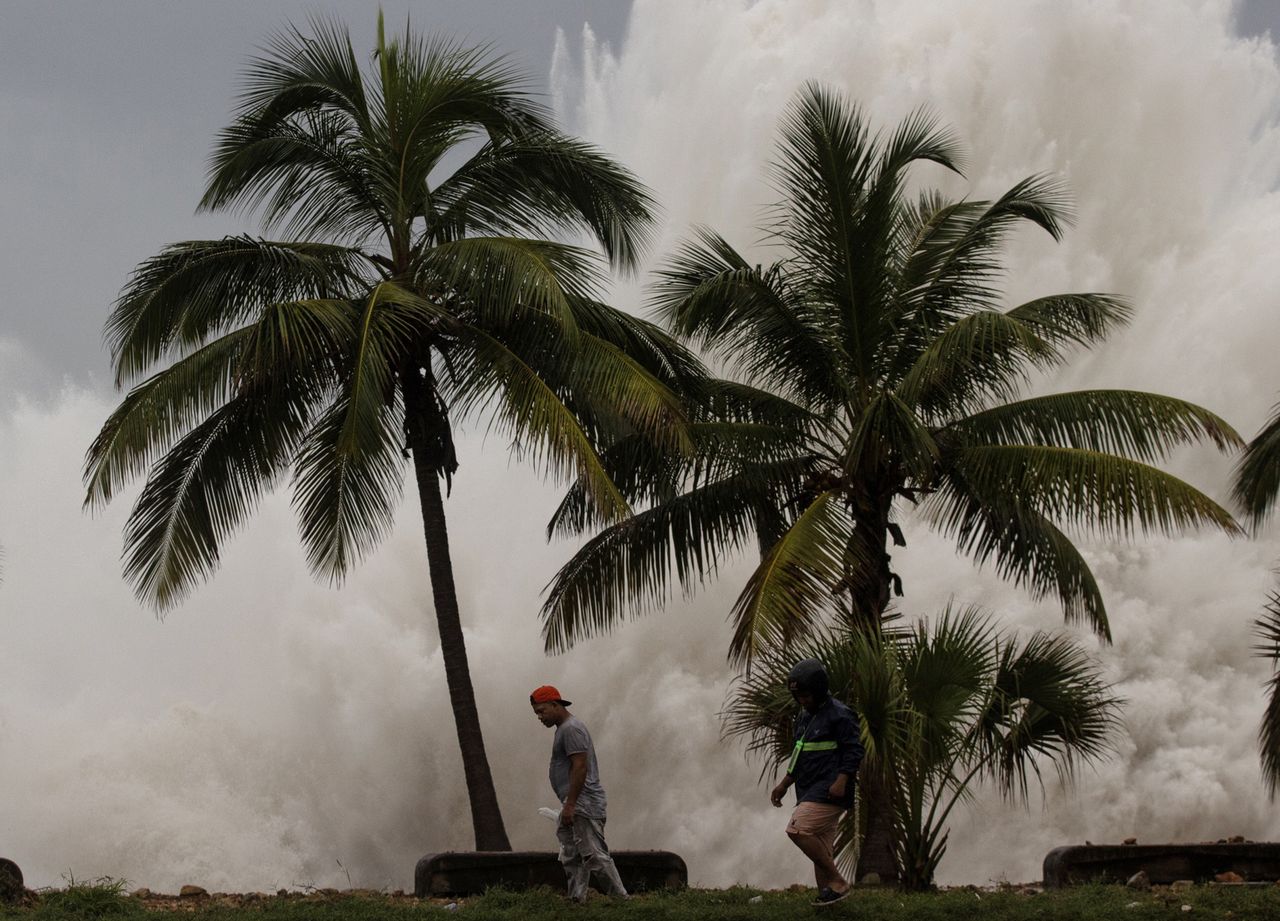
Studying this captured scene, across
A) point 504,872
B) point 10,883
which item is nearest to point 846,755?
point 504,872

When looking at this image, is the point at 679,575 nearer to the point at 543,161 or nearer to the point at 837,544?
the point at 837,544

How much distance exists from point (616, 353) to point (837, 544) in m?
3.14

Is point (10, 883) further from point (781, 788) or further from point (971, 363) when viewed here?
point (971, 363)

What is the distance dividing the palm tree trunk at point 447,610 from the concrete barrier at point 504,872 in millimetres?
A: 2865

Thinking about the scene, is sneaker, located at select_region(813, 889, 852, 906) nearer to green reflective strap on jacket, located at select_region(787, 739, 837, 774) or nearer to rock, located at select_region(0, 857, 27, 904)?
green reflective strap on jacket, located at select_region(787, 739, 837, 774)

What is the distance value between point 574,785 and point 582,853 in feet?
1.97

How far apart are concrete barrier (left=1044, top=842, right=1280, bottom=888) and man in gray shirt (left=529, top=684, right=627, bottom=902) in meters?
4.20

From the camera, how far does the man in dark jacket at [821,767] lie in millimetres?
9945

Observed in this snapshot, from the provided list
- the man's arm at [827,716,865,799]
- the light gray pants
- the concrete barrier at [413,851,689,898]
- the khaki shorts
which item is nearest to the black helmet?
the man's arm at [827,716,865,799]

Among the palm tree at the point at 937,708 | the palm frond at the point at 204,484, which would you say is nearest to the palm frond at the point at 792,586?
the palm tree at the point at 937,708

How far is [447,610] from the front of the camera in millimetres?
16891

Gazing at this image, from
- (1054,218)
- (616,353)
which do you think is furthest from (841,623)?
(1054,218)

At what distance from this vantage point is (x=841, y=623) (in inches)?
591

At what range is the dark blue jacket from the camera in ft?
32.8
